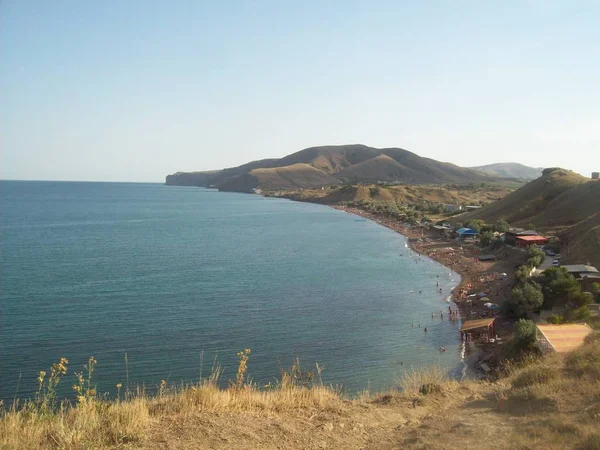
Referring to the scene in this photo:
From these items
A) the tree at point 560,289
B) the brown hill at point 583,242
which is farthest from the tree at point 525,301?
the brown hill at point 583,242

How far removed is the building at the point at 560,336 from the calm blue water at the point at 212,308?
6.11 m

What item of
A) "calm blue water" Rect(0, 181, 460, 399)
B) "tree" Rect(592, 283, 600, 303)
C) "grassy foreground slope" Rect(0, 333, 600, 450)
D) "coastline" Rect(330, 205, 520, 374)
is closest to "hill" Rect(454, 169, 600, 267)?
"coastline" Rect(330, 205, 520, 374)

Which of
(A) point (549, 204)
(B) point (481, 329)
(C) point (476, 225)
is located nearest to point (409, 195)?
(A) point (549, 204)

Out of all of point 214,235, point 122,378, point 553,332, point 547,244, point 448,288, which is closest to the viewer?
point 553,332

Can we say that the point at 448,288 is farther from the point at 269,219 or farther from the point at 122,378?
the point at 269,219

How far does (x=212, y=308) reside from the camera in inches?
1325

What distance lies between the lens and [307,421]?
7293 millimetres

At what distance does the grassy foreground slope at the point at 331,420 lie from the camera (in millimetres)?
5969

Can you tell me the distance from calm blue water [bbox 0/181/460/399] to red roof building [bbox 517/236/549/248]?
942cm

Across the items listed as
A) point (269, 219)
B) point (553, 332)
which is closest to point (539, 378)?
point (553, 332)

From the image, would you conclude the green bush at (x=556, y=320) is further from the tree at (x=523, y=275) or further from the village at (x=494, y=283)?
the tree at (x=523, y=275)

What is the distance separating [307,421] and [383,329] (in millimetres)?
24039

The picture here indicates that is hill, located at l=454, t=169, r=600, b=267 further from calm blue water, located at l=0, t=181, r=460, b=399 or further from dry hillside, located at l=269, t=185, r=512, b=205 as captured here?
dry hillside, located at l=269, t=185, r=512, b=205

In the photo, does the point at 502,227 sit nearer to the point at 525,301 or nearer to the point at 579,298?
the point at 525,301
